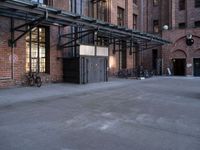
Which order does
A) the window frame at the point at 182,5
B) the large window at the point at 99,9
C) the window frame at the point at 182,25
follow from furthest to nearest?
the window frame at the point at 182,5 < the window frame at the point at 182,25 < the large window at the point at 99,9

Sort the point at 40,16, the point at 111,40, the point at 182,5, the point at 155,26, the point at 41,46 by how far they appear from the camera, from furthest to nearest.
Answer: the point at 155,26 < the point at 182,5 < the point at 111,40 < the point at 41,46 < the point at 40,16

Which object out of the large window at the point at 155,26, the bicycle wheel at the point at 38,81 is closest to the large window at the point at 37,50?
the bicycle wheel at the point at 38,81

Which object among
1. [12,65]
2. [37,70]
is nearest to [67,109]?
[12,65]

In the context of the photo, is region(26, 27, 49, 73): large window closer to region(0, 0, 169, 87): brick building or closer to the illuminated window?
region(0, 0, 169, 87): brick building

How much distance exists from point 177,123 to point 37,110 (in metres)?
4.69

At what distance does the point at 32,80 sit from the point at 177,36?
78.0 ft

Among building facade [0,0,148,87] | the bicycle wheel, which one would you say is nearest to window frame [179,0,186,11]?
building facade [0,0,148,87]

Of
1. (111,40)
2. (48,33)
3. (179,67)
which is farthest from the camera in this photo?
(179,67)

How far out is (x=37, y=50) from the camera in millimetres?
18250

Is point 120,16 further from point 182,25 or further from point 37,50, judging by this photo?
point 37,50

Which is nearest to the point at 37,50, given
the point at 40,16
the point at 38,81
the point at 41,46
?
the point at 41,46

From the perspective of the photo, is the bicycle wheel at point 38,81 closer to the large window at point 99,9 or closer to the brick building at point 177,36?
the large window at point 99,9

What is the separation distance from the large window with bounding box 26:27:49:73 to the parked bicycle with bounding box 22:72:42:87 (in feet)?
1.92

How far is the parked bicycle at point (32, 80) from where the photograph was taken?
16.6 m
